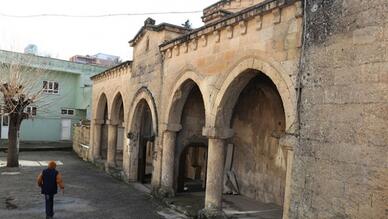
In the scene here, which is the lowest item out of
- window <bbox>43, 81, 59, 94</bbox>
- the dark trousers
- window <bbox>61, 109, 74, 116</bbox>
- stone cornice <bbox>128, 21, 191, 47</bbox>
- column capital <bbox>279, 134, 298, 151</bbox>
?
the dark trousers

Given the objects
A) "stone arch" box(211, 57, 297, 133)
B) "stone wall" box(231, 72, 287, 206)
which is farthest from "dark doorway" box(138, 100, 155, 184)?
"stone arch" box(211, 57, 297, 133)

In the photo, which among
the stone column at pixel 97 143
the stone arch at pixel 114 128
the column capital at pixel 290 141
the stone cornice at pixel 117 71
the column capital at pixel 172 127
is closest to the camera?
the column capital at pixel 290 141

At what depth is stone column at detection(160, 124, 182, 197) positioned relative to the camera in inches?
429

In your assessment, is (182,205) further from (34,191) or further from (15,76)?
(15,76)

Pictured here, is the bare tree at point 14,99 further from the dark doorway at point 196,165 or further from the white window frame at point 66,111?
the white window frame at point 66,111

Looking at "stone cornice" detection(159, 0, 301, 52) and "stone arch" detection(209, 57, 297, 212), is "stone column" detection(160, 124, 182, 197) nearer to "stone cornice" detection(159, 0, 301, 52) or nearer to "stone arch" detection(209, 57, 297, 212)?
"stone arch" detection(209, 57, 297, 212)

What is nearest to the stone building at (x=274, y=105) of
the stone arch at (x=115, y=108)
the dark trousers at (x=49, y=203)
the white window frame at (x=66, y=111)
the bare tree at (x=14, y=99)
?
the stone arch at (x=115, y=108)

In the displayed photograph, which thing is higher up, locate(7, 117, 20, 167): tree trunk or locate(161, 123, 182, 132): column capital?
locate(161, 123, 182, 132): column capital

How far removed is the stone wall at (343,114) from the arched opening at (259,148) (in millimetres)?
3729

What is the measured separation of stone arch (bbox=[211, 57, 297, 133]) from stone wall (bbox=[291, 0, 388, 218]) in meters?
0.25

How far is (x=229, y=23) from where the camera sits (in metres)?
8.08

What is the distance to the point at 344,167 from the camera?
5.43 m

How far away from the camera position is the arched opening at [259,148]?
10516 millimetres

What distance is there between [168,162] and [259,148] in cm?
281
